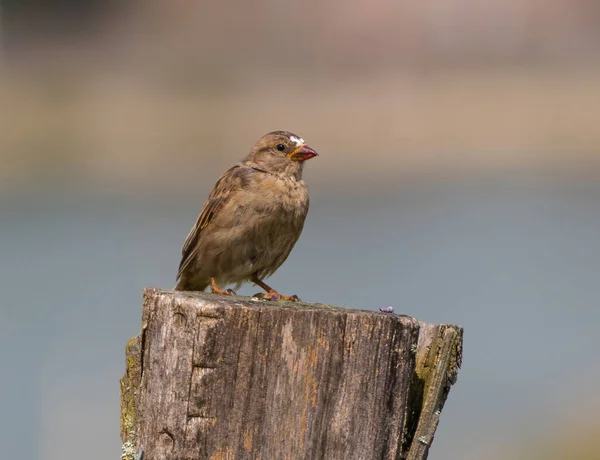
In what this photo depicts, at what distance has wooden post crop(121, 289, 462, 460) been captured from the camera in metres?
3.81

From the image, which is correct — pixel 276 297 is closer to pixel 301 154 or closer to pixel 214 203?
pixel 214 203

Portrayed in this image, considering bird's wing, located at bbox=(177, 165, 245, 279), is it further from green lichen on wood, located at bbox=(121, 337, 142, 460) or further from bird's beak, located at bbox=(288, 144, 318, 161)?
green lichen on wood, located at bbox=(121, 337, 142, 460)

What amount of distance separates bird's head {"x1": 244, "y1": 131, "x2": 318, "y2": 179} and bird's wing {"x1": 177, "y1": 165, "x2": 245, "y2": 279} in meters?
0.16

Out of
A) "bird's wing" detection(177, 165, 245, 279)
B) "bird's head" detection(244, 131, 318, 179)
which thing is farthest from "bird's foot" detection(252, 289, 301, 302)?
"bird's head" detection(244, 131, 318, 179)

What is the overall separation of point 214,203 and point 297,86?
2101 centimetres

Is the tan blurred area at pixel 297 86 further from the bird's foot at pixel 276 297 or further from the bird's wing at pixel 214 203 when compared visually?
the bird's foot at pixel 276 297

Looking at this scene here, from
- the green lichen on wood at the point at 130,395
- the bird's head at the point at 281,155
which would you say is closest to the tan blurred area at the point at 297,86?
the bird's head at the point at 281,155

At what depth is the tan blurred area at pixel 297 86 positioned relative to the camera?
2661 centimetres

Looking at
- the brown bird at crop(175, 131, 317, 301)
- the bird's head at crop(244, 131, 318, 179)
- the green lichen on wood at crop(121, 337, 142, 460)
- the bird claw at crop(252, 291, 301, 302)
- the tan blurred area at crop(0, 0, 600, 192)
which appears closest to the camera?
the green lichen on wood at crop(121, 337, 142, 460)

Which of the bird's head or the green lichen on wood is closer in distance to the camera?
the green lichen on wood

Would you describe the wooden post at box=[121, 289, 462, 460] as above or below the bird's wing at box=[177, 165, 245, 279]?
below

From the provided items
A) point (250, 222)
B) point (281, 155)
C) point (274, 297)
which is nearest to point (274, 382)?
point (274, 297)

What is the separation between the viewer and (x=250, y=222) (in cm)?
667
